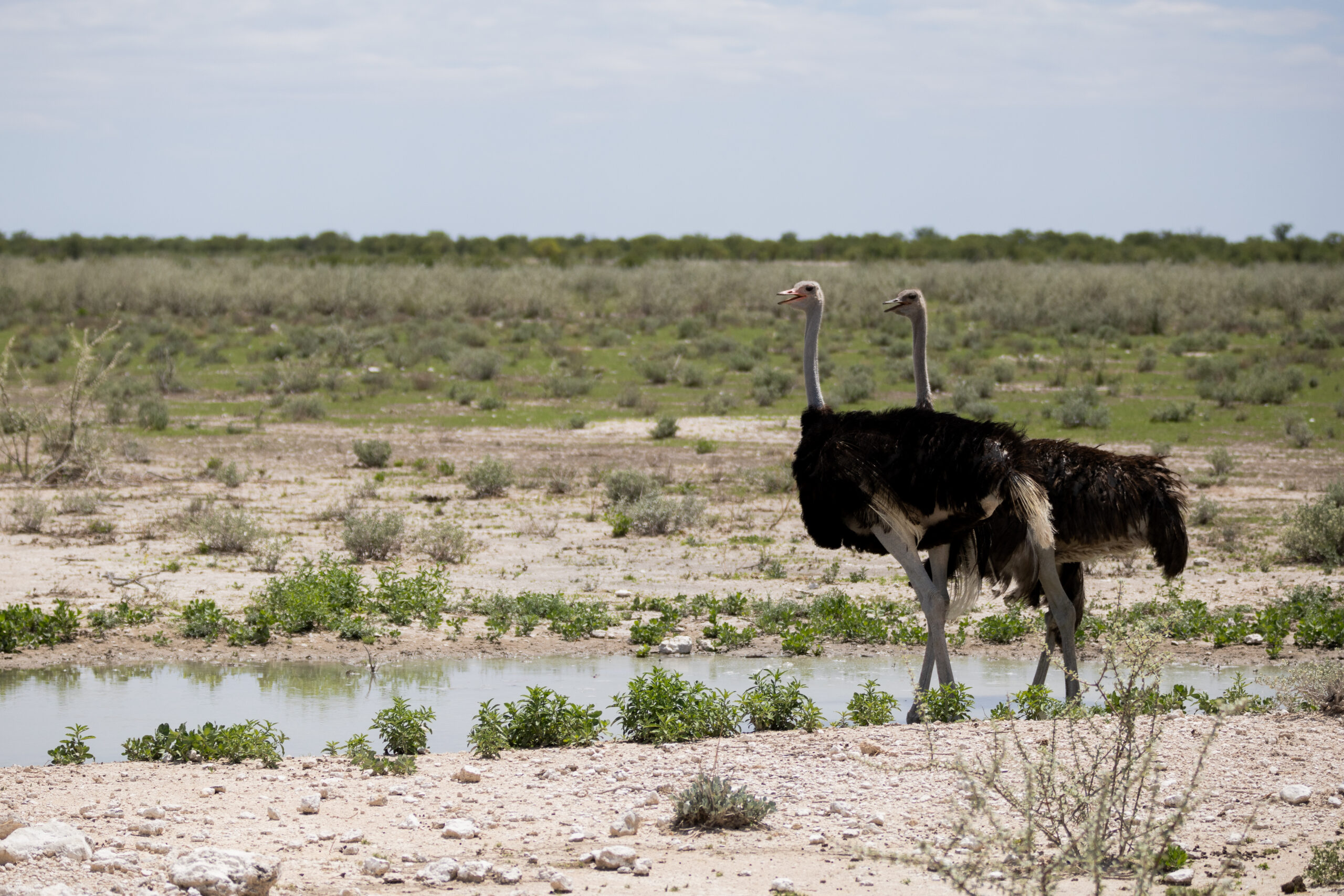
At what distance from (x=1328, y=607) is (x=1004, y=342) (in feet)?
89.2

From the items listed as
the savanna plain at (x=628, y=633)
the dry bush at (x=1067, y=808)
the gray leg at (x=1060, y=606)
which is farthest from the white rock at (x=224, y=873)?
the gray leg at (x=1060, y=606)

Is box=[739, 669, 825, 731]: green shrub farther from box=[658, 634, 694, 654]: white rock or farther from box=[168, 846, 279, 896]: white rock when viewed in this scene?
box=[168, 846, 279, 896]: white rock

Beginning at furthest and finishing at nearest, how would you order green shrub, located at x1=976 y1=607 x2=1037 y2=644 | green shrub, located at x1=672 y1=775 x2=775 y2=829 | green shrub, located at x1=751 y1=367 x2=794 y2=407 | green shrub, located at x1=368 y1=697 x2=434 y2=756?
green shrub, located at x1=751 y1=367 x2=794 y2=407 < green shrub, located at x1=976 y1=607 x2=1037 y2=644 < green shrub, located at x1=368 y1=697 x2=434 y2=756 < green shrub, located at x1=672 y1=775 x2=775 y2=829

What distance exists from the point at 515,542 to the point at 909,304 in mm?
5901

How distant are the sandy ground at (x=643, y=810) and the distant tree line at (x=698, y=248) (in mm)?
61017

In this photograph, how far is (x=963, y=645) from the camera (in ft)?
35.3

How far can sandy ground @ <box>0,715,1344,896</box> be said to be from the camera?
221 inches

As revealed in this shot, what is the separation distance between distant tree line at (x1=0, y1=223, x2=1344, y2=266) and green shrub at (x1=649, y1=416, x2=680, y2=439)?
4633 cm

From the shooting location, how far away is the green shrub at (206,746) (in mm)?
7238

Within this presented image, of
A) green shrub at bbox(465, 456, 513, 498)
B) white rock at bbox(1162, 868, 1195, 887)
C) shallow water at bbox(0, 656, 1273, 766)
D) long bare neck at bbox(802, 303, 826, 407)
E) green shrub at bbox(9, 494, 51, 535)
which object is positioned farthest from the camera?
green shrub at bbox(465, 456, 513, 498)

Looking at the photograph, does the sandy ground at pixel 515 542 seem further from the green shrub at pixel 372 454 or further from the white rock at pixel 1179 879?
the white rock at pixel 1179 879

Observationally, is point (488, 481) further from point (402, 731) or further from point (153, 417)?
point (402, 731)

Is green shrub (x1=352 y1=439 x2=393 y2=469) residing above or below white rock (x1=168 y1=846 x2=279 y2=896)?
above

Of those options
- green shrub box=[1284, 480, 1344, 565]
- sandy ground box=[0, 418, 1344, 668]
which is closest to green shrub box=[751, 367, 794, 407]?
sandy ground box=[0, 418, 1344, 668]
